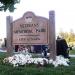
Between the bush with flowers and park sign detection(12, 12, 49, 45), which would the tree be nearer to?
park sign detection(12, 12, 49, 45)

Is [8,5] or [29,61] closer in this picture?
[29,61]

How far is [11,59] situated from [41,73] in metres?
2.81

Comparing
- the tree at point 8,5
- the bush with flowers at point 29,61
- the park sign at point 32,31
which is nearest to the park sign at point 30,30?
the park sign at point 32,31

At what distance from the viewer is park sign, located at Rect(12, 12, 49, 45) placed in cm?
1394

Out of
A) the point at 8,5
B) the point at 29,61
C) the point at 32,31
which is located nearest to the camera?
the point at 29,61

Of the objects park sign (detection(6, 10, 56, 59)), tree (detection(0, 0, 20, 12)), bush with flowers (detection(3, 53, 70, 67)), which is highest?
tree (detection(0, 0, 20, 12))

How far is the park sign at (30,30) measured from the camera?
1394cm

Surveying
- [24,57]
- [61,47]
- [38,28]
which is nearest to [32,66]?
[24,57]

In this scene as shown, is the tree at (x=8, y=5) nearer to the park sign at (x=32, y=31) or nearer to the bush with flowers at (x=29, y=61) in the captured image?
the park sign at (x=32, y=31)

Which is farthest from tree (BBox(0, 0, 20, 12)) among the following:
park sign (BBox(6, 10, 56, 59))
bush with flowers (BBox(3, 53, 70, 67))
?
bush with flowers (BBox(3, 53, 70, 67))

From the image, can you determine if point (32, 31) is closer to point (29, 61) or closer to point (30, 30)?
point (30, 30)

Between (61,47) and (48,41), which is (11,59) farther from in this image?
(61,47)

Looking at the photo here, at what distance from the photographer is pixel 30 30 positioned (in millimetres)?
14109

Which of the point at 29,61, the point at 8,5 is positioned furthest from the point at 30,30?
the point at 8,5
